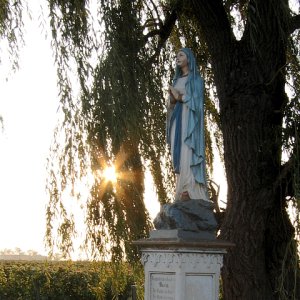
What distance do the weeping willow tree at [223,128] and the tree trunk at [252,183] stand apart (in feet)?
0.04

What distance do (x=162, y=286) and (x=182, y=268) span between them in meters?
0.33

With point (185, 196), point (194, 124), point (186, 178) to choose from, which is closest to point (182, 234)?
point (185, 196)

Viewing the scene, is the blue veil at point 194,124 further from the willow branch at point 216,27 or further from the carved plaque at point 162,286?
the willow branch at point 216,27

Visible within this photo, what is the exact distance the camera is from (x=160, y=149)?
827 cm

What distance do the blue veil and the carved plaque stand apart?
0.97 m

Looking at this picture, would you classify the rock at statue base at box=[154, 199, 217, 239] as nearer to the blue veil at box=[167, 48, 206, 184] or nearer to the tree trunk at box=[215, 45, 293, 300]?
the blue veil at box=[167, 48, 206, 184]

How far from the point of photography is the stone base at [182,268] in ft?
20.5

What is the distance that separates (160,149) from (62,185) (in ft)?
4.34

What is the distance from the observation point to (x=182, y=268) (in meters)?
6.24

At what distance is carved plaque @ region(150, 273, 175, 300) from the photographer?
20.7ft

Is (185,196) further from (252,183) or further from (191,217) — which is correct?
(252,183)

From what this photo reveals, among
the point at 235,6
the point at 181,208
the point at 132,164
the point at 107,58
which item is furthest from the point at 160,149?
the point at 235,6

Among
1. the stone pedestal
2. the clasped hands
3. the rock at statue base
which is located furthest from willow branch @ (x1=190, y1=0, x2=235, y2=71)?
the stone pedestal

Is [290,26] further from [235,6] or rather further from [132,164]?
[132,164]
